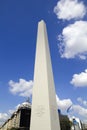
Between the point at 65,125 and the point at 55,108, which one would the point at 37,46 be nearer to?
the point at 55,108

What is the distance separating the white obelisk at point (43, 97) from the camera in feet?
35.2

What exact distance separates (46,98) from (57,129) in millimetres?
1960

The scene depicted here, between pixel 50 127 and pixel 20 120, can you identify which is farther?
pixel 20 120

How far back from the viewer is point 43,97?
37.6ft

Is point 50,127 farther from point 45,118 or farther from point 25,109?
point 25,109

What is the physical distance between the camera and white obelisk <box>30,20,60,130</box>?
1073 centimetres

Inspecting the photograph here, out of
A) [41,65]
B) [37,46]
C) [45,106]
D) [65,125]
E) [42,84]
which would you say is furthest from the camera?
[65,125]

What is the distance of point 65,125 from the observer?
55.0 meters

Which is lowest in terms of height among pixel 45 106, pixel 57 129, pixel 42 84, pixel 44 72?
pixel 57 129

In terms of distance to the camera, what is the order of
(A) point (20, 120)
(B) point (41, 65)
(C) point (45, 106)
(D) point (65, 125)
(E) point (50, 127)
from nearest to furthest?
(E) point (50, 127), (C) point (45, 106), (B) point (41, 65), (A) point (20, 120), (D) point (65, 125)

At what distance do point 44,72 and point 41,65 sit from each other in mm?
728

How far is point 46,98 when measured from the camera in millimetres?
11273

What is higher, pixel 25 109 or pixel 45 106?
pixel 25 109

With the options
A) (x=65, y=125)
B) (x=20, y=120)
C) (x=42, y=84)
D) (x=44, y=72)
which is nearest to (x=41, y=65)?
(x=44, y=72)
